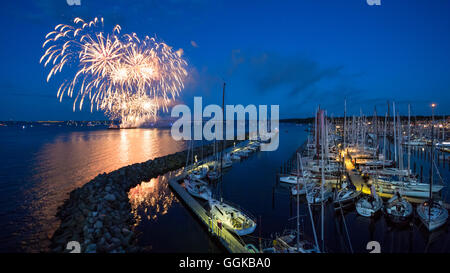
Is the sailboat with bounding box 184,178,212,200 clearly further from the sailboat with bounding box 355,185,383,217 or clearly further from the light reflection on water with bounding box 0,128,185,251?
the sailboat with bounding box 355,185,383,217

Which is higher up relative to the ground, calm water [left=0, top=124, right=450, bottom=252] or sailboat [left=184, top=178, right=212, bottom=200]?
sailboat [left=184, top=178, right=212, bottom=200]

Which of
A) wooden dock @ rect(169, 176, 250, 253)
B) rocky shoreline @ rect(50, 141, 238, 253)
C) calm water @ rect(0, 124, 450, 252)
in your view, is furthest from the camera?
calm water @ rect(0, 124, 450, 252)

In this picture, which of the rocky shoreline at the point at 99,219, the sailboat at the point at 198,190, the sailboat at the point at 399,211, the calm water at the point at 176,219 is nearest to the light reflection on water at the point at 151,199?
the calm water at the point at 176,219

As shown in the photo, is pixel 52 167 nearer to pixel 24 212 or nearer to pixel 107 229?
pixel 24 212

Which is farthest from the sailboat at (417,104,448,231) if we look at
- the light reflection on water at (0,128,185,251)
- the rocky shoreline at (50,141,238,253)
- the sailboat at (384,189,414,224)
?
the light reflection on water at (0,128,185,251)

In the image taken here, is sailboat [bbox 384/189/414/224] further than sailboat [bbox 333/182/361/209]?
No

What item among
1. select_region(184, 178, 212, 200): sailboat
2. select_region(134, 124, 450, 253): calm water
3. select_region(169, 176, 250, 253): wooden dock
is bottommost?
select_region(134, 124, 450, 253): calm water

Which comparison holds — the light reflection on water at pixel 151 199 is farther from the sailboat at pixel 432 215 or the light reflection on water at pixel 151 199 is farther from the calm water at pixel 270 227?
the sailboat at pixel 432 215

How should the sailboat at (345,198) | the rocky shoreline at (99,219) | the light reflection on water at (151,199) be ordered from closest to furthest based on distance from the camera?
the rocky shoreline at (99,219) < the light reflection on water at (151,199) < the sailboat at (345,198)

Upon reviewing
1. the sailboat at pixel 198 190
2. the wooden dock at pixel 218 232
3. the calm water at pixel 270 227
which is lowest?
the calm water at pixel 270 227
